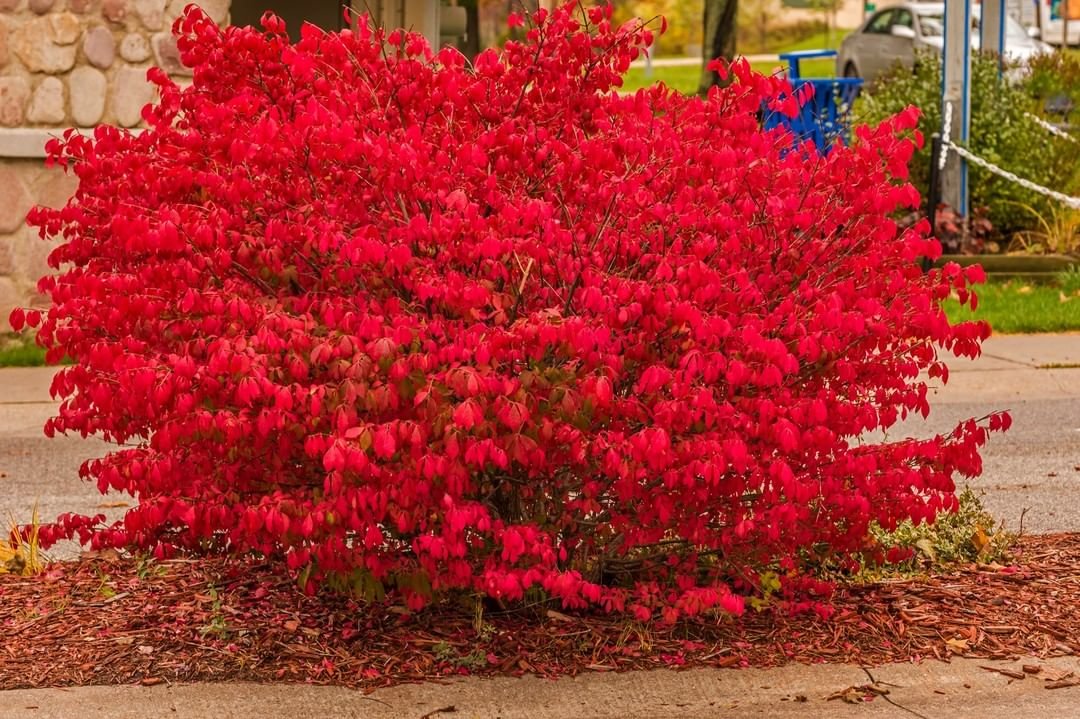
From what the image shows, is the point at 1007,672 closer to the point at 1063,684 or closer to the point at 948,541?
the point at 1063,684

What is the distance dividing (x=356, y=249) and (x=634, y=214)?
2.97 feet

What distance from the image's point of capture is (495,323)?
498cm

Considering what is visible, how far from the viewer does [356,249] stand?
15.8 ft

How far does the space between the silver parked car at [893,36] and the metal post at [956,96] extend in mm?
14909

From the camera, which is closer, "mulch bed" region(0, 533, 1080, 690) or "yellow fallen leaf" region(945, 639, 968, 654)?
"mulch bed" region(0, 533, 1080, 690)

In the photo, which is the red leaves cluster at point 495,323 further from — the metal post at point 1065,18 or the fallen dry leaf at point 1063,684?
the metal post at point 1065,18

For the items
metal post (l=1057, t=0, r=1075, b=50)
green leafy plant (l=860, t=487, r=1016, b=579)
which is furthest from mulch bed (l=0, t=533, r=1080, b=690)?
metal post (l=1057, t=0, r=1075, b=50)

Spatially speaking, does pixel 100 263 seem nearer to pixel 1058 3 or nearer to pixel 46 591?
pixel 46 591

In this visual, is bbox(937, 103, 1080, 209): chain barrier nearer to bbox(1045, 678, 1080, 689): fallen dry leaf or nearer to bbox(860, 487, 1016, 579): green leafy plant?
bbox(860, 487, 1016, 579): green leafy plant

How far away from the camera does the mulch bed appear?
17.2 ft

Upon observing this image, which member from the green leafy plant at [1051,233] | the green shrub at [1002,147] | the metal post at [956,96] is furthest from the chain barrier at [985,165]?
the green shrub at [1002,147]

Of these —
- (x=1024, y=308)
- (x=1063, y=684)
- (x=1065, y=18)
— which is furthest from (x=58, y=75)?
(x=1065, y=18)

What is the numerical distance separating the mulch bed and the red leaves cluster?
0.18m

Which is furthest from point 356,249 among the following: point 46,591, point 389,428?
point 46,591
